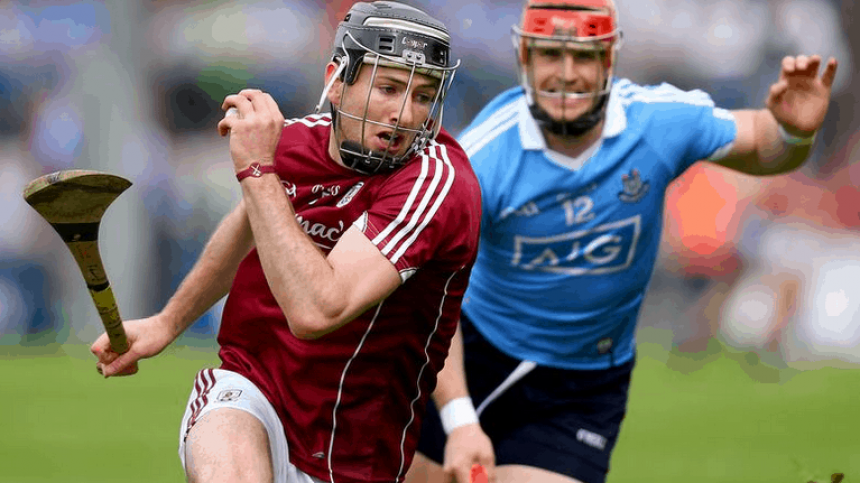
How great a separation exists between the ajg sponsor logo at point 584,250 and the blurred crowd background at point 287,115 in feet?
17.5

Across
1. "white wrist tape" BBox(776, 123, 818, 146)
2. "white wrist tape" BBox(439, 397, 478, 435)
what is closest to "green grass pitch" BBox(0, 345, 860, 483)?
"white wrist tape" BBox(776, 123, 818, 146)

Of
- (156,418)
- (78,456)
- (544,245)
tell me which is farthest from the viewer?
(156,418)

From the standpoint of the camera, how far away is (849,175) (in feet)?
37.8

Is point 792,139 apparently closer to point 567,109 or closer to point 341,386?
point 567,109

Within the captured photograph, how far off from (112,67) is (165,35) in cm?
41

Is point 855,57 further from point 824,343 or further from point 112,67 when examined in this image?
point 112,67

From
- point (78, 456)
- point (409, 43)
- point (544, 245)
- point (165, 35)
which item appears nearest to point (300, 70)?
point (165, 35)

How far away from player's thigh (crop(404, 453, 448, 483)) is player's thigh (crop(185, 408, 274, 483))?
1.30 meters

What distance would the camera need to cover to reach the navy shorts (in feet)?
17.4

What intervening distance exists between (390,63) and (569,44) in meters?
1.20

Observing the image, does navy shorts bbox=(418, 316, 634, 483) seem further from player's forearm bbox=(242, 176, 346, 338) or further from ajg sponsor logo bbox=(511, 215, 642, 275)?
player's forearm bbox=(242, 176, 346, 338)

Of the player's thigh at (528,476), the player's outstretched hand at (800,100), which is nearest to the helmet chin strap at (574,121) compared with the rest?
the player's outstretched hand at (800,100)

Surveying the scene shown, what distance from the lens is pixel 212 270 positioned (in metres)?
4.55

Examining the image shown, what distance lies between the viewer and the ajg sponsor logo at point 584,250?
17.2ft
